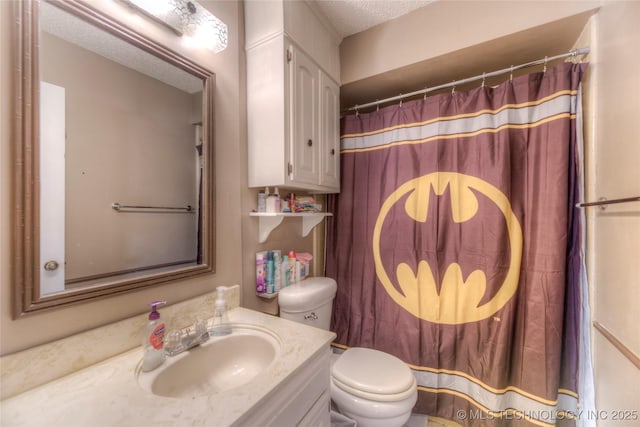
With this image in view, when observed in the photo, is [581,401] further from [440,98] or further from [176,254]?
[176,254]

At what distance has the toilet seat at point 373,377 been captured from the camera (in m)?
1.15

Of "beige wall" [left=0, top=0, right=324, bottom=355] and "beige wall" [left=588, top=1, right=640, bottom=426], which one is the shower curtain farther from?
"beige wall" [left=0, top=0, right=324, bottom=355]

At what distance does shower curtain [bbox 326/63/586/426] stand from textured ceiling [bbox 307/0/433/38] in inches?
20.7

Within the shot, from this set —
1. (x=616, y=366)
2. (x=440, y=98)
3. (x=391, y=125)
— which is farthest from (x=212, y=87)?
(x=616, y=366)

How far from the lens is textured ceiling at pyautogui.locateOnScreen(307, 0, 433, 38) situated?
1.39 metres

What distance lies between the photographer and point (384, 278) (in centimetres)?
170

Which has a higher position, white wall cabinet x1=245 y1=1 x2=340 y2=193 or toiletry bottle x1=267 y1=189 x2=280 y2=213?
white wall cabinet x1=245 y1=1 x2=340 y2=193

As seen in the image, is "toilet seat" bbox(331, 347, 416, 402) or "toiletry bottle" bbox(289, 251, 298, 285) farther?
"toiletry bottle" bbox(289, 251, 298, 285)

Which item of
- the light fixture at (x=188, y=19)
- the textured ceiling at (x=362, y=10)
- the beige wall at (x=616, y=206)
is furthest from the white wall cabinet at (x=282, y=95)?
the beige wall at (x=616, y=206)

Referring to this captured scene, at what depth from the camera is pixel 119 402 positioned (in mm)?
598

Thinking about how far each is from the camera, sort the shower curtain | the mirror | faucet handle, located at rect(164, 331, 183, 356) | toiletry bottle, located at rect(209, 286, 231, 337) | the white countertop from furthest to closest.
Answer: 1. the shower curtain
2. toiletry bottle, located at rect(209, 286, 231, 337)
3. faucet handle, located at rect(164, 331, 183, 356)
4. the mirror
5. the white countertop

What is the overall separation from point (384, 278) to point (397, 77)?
1358 millimetres

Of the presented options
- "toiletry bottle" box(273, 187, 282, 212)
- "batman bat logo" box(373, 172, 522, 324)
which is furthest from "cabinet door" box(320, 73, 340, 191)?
"batman bat logo" box(373, 172, 522, 324)

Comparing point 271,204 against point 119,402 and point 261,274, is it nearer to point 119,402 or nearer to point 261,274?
point 261,274
